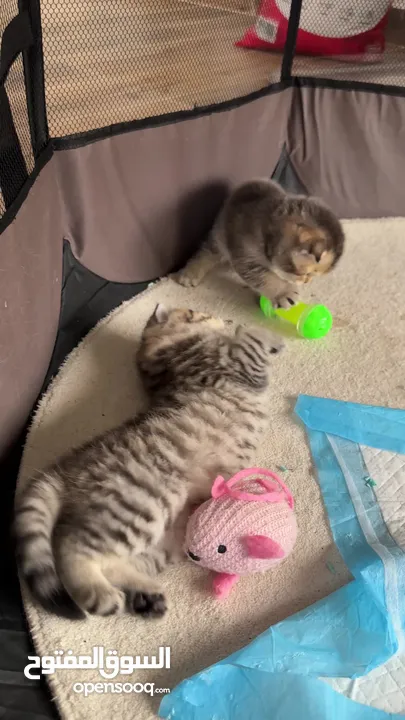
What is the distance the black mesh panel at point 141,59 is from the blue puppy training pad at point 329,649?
3.13ft

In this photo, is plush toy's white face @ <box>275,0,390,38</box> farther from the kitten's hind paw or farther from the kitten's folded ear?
the kitten's hind paw

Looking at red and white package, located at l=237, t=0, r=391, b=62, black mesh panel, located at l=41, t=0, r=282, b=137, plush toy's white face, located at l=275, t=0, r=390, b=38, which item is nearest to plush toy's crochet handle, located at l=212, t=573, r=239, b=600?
black mesh panel, located at l=41, t=0, r=282, b=137

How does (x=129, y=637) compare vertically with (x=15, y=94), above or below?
below

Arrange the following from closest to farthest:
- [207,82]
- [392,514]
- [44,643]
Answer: [44,643]
[392,514]
[207,82]

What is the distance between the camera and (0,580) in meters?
1.01

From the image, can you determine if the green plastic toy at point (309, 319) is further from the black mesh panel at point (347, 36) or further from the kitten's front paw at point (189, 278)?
the black mesh panel at point (347, 36)

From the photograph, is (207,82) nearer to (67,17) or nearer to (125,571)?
(67,17)

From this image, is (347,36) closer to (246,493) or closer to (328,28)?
(328,28)

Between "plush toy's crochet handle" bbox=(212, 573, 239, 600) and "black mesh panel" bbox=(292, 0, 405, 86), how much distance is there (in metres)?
1.34

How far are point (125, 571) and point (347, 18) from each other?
4.87ft

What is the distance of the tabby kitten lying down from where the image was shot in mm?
946

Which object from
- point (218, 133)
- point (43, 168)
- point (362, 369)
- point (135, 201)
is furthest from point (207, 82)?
point (362, 369)

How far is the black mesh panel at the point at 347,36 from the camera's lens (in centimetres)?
162

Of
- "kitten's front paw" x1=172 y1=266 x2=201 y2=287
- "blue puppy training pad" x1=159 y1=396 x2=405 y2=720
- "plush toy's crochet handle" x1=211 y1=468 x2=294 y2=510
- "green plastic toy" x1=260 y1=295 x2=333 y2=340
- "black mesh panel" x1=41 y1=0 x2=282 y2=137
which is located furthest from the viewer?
"kitten's front paw" x1=172 y1=266 x2=201 y2=287
